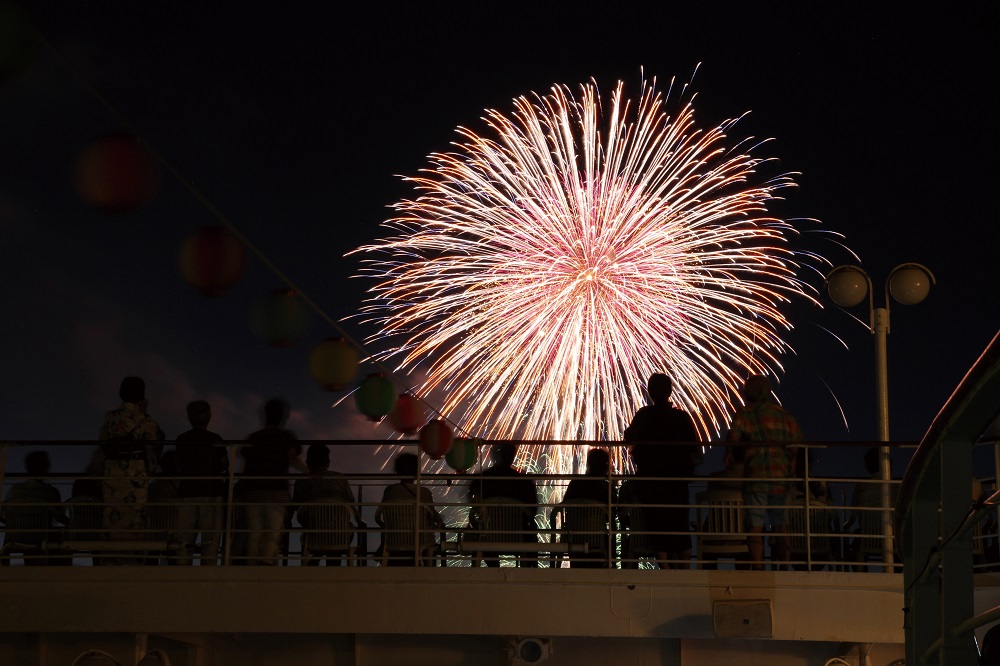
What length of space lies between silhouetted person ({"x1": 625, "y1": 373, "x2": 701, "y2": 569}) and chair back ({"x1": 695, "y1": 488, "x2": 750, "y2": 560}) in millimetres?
142

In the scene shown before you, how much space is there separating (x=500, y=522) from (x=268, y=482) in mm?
2034

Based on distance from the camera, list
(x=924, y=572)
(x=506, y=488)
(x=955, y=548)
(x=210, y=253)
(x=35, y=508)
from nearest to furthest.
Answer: (x=955, y=548) < (x=924, y=572) < (x=210, y=253) < (x=35, y=508) < (x=506, y=488)

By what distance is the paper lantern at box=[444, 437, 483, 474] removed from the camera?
1255cm

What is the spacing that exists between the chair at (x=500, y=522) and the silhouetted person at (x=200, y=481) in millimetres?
2204

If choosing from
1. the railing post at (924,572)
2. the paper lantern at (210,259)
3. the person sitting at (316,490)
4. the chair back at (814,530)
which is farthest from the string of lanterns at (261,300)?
the railing post at (924,572)

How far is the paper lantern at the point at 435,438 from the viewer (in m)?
10.9

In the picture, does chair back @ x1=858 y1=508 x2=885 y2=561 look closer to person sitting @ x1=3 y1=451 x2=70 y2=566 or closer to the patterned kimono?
the patterned kimono

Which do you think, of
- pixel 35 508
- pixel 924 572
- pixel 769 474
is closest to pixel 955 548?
pixel 924 572

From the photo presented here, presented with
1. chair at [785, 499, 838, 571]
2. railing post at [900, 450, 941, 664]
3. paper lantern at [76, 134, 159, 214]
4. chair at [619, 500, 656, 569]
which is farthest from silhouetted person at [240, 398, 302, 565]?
railing post at [900, 450, 941, 664]

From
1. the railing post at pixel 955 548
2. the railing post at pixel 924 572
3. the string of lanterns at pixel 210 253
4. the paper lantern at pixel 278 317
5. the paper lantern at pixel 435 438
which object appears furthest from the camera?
→ the paper lantern at pixel 435 438

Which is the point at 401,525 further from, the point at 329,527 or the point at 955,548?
the point at 955,548

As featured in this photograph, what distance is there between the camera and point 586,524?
10.1m

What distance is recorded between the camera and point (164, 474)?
10609mm

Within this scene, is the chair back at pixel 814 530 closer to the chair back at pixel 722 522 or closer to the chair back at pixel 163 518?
the chair back at pixel 722 522
